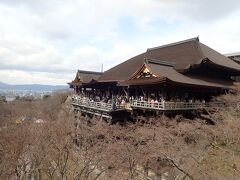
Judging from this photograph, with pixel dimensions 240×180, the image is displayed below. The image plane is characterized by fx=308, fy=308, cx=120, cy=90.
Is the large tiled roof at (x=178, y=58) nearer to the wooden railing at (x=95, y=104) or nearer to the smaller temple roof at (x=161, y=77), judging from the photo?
the smaller temple roof at (x=161, y=77)

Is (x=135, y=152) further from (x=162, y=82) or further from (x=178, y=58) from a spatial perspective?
(x=178, y=58)

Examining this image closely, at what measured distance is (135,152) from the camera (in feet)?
54.0

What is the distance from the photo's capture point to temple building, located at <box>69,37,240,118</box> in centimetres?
2065

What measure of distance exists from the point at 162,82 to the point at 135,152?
5.07 m

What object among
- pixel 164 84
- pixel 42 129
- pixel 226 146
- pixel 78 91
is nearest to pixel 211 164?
pixel 226 146

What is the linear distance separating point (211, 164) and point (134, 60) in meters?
16.9

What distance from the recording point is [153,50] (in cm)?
3266

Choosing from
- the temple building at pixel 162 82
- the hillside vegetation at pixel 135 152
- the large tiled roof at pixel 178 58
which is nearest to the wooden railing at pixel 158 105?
the temple building at pixel 162 82

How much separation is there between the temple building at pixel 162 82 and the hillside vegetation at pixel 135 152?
9.38 feet

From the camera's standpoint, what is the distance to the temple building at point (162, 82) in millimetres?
20650

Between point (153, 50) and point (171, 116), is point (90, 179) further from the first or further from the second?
point (153, 50)

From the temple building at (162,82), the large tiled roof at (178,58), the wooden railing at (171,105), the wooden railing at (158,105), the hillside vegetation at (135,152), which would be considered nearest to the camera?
the hillside vegetation at (135,152)

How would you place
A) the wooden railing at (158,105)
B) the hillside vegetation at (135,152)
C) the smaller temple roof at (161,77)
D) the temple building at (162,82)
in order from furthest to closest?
the temple building at (162,82) < the smaller temple roof at (161,77) < the wooden railing at (158,105) < the hillside vegetation at (135,152)

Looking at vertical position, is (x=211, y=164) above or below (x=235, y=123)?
below
